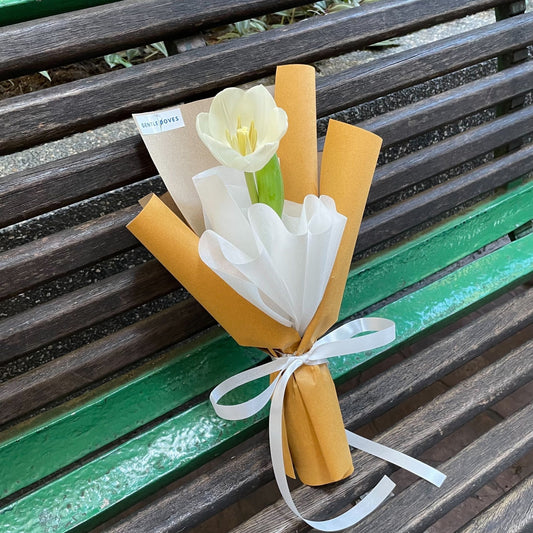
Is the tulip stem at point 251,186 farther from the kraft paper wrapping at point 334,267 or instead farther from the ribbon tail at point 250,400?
the ribbon tail at point 250,400

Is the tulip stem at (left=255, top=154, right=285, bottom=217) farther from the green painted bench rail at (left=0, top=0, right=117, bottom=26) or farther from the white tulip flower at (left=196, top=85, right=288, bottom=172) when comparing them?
the green painted bench rail at (left=0, top=0, right=117, bottom=26)

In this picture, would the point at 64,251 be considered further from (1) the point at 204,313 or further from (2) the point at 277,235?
(2) the point at 277,235

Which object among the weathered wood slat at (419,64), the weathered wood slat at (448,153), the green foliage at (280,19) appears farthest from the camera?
the green foliage at (280,19)

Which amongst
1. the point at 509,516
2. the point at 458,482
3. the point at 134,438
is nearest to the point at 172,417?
the point at 134,438

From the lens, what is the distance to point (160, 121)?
0.93 meters

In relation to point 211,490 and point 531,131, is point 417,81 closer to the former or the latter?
point 531,131

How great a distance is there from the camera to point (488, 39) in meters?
1.37

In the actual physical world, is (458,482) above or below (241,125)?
below

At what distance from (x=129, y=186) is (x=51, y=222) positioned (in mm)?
171

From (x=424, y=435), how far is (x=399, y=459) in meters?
0.08

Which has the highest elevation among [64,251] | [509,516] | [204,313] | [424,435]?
[64,251]

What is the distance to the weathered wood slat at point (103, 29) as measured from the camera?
94 centimetres

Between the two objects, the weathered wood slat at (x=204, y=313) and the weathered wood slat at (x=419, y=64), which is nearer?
the weathered wood slat at (x=204, y=313)

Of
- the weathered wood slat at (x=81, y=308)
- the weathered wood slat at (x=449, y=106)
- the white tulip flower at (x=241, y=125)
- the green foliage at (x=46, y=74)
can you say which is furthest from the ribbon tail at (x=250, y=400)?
the green foliage at (x=46, y=74)
